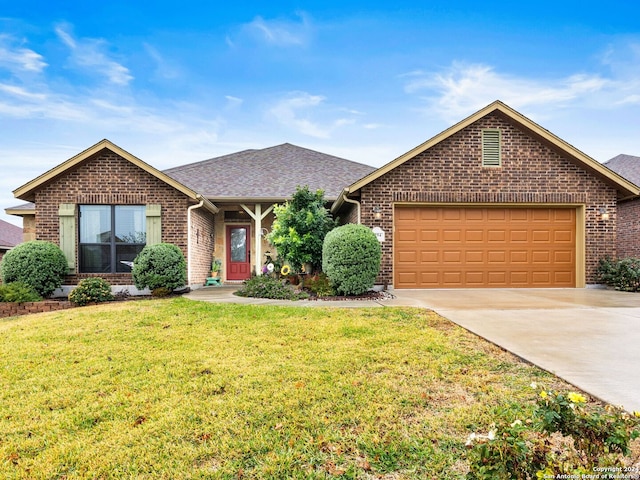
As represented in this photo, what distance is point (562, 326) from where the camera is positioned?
17.7 ft

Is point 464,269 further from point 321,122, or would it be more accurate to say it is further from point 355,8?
point 321,122

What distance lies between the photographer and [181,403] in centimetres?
306

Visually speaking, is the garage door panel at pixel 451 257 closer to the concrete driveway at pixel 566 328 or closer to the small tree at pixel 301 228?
the concrete driveway at pixel 566 328

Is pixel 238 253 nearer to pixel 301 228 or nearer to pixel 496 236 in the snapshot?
pixel 301 228

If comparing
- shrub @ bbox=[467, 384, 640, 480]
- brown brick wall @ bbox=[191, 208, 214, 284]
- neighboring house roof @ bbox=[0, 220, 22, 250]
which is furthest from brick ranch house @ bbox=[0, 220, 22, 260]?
shrub @ bbox=[467, 384, 640, 480]

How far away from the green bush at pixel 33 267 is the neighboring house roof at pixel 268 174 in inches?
186

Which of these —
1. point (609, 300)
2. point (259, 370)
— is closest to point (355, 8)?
point (609, 300)

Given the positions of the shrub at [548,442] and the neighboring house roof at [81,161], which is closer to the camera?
the shrub at [548,442]

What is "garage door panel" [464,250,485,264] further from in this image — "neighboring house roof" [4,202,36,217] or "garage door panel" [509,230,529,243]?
"neighboring house roof" [4,202,36,217]

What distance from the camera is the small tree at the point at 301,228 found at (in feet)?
35.3

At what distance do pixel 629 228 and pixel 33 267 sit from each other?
20.9 meters

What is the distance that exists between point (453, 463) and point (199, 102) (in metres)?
19.2

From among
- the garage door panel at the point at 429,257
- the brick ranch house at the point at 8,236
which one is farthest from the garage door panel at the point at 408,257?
the brick ranch house at the point at 8,236

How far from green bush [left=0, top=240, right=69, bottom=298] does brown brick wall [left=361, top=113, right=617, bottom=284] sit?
8427 millimetres
